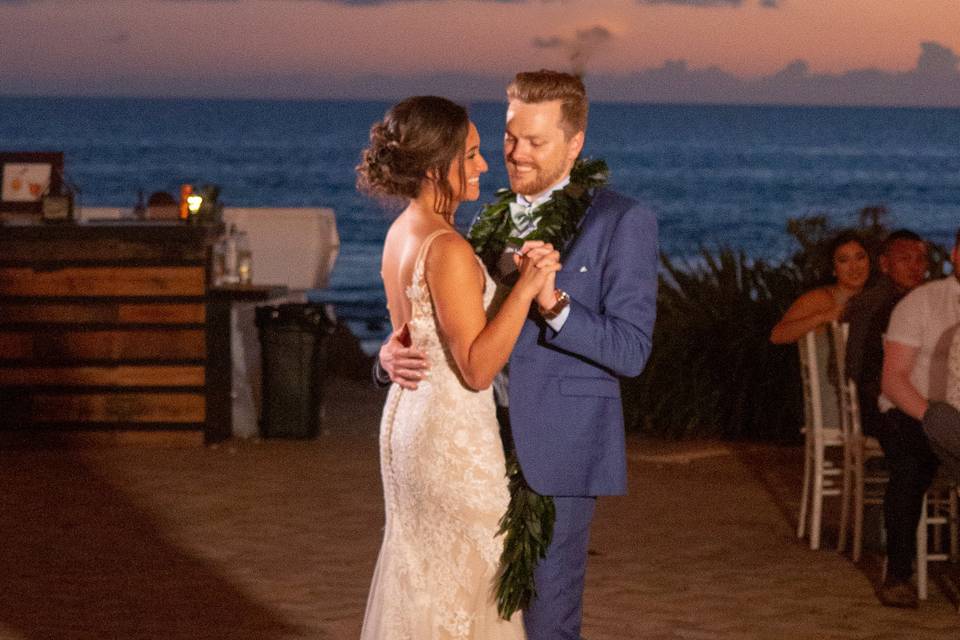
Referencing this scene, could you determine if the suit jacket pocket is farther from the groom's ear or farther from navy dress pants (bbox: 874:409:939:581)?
navy dress pants (bbox: 874:409:939:581)

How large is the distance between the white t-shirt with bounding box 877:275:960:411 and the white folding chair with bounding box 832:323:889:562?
78 cm

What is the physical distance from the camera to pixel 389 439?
161 inches

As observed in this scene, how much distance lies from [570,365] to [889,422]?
10.8 feet

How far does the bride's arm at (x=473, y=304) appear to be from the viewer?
3.76 metres

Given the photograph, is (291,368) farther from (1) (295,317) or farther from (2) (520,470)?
(2) (520,470)

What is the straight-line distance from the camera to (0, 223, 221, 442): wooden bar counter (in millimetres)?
11188

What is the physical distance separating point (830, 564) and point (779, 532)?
0.81 meters

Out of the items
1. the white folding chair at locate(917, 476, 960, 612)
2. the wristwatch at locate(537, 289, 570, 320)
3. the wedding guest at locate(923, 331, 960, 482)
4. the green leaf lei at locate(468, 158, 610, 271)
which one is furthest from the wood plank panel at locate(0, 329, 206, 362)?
the wristwatch at locate(537, 289, 570, 320)

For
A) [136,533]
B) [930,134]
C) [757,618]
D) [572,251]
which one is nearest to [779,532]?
[757,618]

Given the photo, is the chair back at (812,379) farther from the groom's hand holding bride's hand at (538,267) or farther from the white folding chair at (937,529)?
the groom's hand holding bride's hand at (538,267)

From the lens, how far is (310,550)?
8047 mm

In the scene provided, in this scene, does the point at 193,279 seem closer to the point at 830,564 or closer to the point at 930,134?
the point at 830,564

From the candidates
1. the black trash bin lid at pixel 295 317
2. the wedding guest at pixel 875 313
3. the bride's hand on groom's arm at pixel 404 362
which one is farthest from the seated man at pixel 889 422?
the black trash bin lid at pixel 295 317


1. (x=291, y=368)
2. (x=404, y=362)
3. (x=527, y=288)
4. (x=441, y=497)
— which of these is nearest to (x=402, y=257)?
(x=404, y=362)
